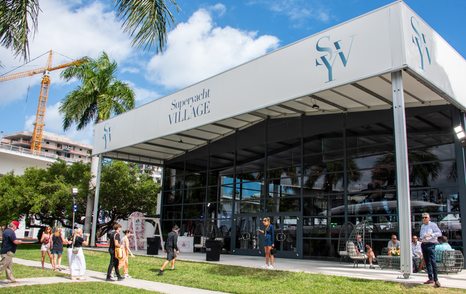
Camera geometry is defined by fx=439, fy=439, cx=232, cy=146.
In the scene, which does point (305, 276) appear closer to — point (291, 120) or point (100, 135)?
point (291, 120)

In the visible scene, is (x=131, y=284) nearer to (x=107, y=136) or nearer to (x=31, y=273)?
(x=31, y=273)

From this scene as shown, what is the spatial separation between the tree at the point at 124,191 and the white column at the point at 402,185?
75.8ft

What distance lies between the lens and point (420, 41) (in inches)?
527

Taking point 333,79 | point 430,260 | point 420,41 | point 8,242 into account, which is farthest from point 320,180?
point 8,242

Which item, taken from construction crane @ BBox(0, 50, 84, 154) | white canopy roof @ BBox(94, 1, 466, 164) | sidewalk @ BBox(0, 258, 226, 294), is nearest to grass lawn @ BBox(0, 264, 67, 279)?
sidewalk @ BBox(0, 258, 226, 294)

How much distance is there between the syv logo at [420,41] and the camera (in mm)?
13148

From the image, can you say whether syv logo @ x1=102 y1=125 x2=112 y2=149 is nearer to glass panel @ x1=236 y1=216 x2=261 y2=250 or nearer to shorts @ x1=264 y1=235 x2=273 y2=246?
glass panel @ x1=236 y1=216 x2=261 y2=250

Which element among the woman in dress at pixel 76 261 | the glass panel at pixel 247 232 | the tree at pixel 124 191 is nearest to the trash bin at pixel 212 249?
the glass panel at pixel 247 232

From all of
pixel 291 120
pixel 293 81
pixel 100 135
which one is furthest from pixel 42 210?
pixel 293 81

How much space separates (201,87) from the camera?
2019cm

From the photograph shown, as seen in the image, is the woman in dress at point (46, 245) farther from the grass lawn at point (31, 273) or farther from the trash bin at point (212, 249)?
the trash bin at point (212, 249)

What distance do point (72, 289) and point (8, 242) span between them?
2.55 meters

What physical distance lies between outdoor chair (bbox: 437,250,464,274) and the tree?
23.1 meters

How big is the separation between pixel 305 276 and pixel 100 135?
755 inches
